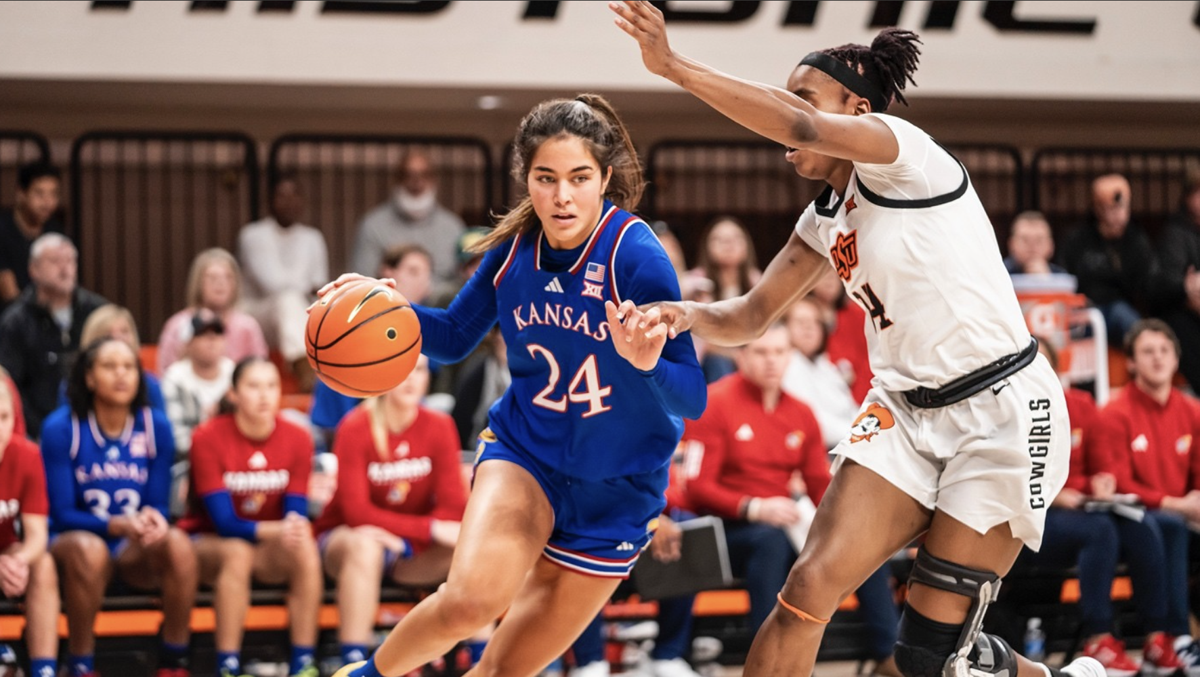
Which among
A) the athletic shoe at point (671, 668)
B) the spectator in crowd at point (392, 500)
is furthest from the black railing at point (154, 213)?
the athletic shoe at point (671, 668)

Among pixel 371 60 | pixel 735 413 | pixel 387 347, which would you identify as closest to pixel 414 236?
pixel 371 60

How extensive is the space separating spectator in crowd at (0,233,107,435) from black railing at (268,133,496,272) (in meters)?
2.62

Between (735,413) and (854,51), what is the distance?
10.0 ft

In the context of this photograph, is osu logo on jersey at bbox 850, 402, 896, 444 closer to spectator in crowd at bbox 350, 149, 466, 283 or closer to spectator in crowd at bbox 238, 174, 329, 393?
spectator in crowd at bbox 238, 174, 329, 393

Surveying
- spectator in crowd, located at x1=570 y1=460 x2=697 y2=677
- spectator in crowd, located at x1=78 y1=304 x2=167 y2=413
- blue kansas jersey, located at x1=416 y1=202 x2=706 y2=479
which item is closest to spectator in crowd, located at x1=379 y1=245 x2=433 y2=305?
spectator in crowd, located at x1=78 y1=304 x2=167 y2=413

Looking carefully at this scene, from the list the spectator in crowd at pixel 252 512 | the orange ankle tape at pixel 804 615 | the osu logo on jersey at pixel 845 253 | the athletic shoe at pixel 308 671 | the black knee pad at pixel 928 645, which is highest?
the osu logo on jersey at pixel 845 253

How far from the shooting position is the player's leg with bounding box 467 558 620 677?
3928 mm

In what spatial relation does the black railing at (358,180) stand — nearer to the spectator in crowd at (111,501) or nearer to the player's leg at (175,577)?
the spectator in crowd at (111,501)

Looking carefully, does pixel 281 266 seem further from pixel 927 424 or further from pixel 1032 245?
pixel 927 424

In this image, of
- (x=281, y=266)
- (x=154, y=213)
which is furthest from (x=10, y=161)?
(x=281, y=266)

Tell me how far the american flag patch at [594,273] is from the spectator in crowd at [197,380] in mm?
3583

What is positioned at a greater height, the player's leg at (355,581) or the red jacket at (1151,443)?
the red jacket at (1151,443)

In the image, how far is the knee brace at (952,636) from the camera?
12.4ft

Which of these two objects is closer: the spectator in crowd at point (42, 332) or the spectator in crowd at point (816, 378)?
the spectator in crowd at point (42, 332)
